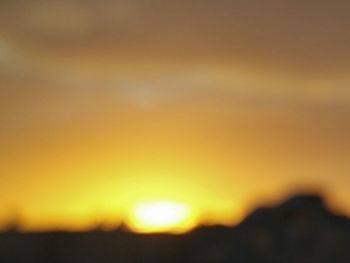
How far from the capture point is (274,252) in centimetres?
2830

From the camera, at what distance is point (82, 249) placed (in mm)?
28500

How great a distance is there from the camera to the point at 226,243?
28422 millimetres

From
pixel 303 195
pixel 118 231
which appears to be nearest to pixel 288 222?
pixel 303 195

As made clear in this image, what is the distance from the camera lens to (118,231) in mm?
29094

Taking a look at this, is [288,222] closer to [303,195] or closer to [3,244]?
[303,195]

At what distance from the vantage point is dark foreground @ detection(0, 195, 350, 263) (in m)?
28.3

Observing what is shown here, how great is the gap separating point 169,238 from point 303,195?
2048mm

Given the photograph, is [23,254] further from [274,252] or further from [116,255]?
[274,252]

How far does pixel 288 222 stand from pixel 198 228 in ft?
4.31

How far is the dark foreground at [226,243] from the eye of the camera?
28266 mm

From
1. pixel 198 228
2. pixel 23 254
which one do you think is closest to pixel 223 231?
pixel 198 228

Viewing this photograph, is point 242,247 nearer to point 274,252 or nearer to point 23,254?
point 274,252

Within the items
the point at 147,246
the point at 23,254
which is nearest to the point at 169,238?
the point at 147,246

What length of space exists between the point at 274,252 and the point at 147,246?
1793 millimetres
